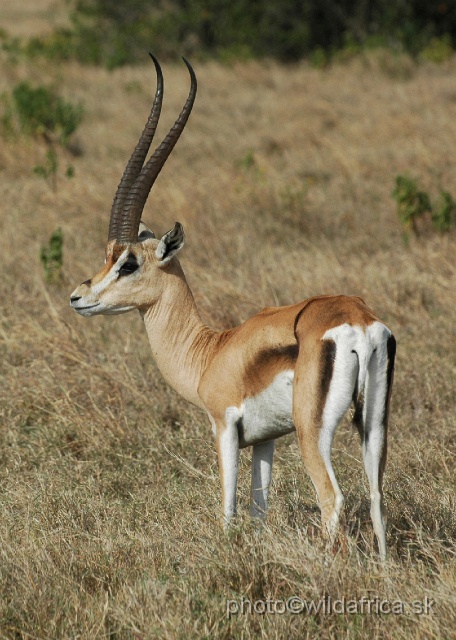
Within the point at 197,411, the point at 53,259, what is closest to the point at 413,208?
the point at 53,259

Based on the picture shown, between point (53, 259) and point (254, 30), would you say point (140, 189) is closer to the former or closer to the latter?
point (53, 259)

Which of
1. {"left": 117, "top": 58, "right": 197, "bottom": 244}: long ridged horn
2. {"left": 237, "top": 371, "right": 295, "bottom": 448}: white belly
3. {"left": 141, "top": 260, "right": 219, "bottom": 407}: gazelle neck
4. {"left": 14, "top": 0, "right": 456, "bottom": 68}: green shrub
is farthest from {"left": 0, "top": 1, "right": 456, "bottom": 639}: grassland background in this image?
{"left": 14, "top": 0, "right": 456, "bottom": 68}: green shrub

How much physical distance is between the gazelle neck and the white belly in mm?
475

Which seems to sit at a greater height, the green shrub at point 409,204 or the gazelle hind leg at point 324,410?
the green shrub at point 409,204

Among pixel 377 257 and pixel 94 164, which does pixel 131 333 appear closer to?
pixel 377 257

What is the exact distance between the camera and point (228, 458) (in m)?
4.16

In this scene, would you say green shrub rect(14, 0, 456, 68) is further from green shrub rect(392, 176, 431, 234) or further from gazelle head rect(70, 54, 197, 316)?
gazelle head rect(70, 54, 197, 316)

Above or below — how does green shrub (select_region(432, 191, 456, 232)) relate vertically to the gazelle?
above

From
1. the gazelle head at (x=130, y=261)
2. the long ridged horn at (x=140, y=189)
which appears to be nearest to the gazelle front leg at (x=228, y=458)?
the gazelle head at (x=130, y=261)

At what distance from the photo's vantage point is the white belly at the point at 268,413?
3928 millimetres

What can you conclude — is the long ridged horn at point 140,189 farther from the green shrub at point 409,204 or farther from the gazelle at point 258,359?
the green shrub at point 409,204

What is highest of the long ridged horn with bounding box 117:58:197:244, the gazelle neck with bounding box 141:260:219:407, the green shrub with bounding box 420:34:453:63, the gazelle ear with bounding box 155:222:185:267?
the green shrub with bounding box 420:34:453:63

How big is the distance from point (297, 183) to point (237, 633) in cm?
806

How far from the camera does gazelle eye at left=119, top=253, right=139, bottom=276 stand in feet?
15.1
